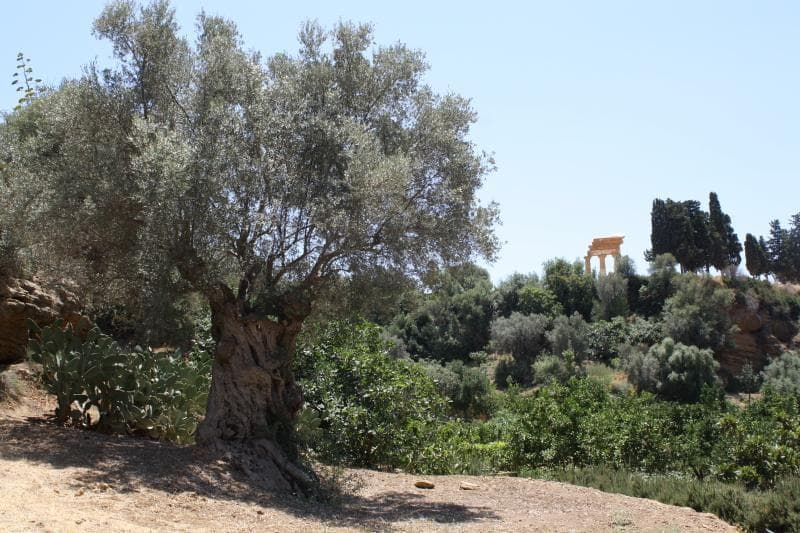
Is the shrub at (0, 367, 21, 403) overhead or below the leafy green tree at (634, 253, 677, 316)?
below

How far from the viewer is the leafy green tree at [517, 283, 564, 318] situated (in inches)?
1861

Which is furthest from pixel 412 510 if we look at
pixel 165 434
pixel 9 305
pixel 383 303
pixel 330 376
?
pixel 9 305

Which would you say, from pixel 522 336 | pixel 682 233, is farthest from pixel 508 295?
pixel 682 233

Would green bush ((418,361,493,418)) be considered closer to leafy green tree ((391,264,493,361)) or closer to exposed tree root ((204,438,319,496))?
leafy green tree ((391,264,493,361))

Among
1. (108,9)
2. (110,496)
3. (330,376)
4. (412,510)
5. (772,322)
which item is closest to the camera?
(110,496)

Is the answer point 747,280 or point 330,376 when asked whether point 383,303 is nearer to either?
point 330,376

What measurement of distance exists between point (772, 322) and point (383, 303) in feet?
135

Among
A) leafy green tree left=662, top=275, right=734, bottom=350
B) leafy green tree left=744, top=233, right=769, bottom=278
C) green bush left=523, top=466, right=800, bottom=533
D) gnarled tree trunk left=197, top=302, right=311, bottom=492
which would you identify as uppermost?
leafy green tree left=744, top=233, right=769, bottom=278

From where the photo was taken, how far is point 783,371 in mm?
38562

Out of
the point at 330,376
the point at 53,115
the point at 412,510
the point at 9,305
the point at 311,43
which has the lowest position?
the point at 412,510

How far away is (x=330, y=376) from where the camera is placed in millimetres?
14484

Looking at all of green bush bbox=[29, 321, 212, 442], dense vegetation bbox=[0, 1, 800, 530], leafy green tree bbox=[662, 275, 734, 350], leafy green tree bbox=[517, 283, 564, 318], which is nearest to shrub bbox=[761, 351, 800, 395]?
leafy green tree bbox=[662, 275, 734, 350]

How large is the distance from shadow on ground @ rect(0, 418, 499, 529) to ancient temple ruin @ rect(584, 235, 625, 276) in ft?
159

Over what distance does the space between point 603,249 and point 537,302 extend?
13.1m
